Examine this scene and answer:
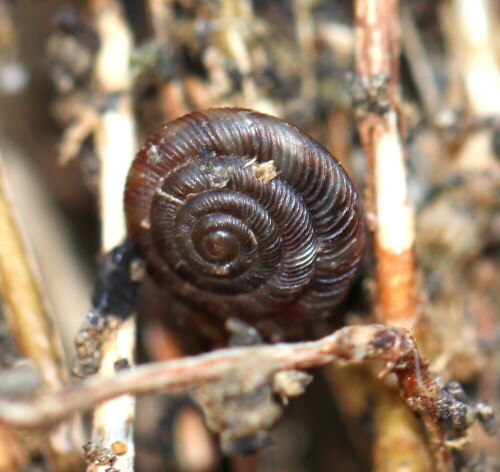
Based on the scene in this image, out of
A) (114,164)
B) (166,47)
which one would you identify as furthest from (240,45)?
(114,164)

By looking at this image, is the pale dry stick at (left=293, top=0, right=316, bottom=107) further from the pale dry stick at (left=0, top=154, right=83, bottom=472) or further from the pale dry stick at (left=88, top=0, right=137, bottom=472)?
the pale dry stick at (left=0, top=154, right=83, bottom=472)

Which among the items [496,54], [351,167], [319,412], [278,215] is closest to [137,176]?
[278,215]

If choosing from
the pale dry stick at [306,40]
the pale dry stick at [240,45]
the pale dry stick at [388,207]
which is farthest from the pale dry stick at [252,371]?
the pale dry stick at [306,40]

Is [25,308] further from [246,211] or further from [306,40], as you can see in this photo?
[306,40]

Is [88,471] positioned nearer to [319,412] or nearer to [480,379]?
[319,412]

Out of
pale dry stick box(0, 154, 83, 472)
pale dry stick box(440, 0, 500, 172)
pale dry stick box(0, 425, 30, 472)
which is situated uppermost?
pale dry stick box(440, 0, 500, 172)

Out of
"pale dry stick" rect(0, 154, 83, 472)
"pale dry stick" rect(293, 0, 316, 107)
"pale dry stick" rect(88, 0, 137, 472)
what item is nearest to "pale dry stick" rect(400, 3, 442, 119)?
"pale dry stick" rect(293, 0, 316, 107)
